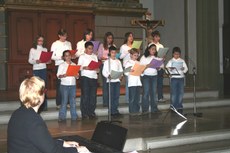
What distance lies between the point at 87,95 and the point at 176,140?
2277 millimetres

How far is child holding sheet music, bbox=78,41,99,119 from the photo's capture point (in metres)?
7.47

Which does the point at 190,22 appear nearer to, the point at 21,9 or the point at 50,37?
the point at 50,37

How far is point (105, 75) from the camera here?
768cm

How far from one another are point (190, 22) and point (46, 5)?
434 centimetres

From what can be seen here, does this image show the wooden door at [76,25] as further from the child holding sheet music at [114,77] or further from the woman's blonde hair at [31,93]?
the woman's blonde hair at [31,93]

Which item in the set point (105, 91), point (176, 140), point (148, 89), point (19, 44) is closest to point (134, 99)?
point (148, 89)

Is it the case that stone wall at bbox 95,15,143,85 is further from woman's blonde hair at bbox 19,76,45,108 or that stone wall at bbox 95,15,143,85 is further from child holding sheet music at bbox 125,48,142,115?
woman's blonde hair at bbox 19,76,45,108

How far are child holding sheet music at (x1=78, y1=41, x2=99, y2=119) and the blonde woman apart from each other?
14.1 ft

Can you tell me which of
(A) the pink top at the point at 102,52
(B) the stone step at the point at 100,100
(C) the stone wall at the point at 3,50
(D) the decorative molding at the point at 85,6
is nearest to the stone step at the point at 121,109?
(B) the stone step at the point at 100,100

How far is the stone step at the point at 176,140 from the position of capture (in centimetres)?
563

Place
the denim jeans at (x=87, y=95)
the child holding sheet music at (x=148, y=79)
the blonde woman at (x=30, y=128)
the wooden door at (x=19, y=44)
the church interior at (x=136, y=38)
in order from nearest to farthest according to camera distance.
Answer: the blonde woman at (x=30, y=128)
the denim jeans at (x=87, y=95)
the church interior at (x=136, y=38)
the child holding sheet music at (x=148, y=79)
the wooden door at (x=19, y=44)

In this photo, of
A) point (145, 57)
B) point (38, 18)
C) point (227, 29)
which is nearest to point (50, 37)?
point (38, 18)

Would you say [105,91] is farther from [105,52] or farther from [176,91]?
[176,91]

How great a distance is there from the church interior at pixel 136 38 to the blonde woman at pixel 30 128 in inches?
156
